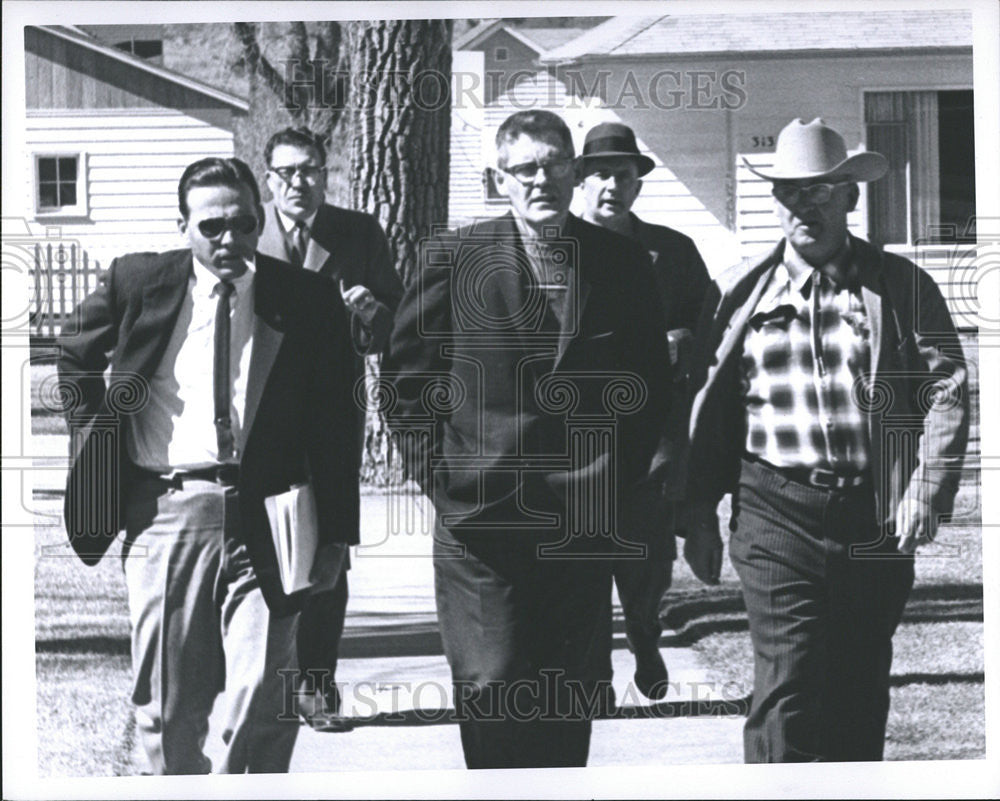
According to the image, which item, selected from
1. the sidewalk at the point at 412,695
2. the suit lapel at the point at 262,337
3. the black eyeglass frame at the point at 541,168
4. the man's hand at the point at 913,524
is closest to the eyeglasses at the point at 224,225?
the suit lapel at the point at 262,337

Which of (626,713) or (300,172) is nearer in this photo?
(300,172)

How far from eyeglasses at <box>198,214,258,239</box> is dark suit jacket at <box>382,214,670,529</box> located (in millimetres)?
594

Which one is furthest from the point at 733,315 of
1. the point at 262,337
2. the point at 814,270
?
the point at 262,337

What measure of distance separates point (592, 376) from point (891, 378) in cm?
102

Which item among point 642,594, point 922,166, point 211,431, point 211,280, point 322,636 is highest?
point 922,166

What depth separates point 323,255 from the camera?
6.35 m

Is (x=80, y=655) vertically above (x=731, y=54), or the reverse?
(x=731, y=54)

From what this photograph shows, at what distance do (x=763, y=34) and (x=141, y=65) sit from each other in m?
2.12

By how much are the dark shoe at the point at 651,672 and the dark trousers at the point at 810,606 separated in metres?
0.32

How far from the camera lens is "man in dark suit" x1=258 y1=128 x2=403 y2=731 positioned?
631 cm

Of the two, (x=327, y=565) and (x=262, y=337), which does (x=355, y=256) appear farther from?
(x=327, y=565)

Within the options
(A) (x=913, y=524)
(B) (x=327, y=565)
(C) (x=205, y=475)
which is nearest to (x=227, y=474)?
(C) (x=205, y=475)

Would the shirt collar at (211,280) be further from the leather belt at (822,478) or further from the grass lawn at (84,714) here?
the leather belt at (822,478)

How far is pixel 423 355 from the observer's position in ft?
20.6
